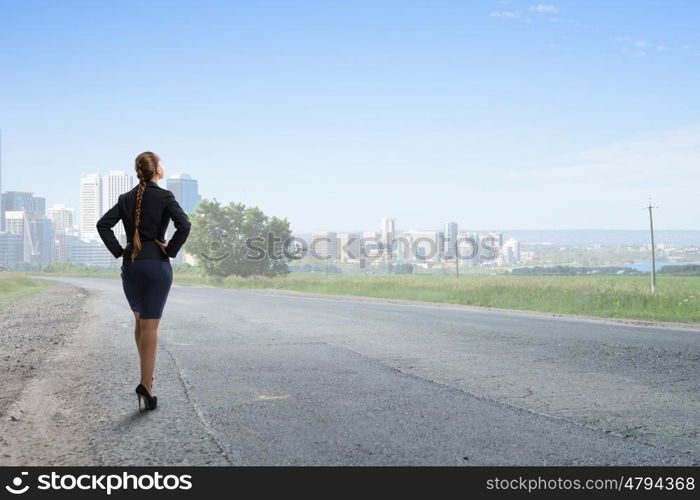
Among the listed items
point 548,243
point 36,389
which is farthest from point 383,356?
point 548,243

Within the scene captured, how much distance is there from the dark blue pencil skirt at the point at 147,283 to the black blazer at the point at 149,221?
71 mm

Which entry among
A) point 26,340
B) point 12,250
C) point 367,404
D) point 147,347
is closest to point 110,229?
point 147,347

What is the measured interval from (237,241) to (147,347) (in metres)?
58.8

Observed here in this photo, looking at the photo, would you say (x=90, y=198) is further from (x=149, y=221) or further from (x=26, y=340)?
(x=149, y=221)

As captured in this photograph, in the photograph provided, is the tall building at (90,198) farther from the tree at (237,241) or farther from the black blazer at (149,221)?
the black blazer at (149,221)

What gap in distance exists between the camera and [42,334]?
13445mm

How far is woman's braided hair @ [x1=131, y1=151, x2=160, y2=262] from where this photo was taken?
17.8ft

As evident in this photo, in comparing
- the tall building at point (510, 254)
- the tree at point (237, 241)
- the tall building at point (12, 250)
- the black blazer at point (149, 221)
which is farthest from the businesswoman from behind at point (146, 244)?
the tall building at point (12, 250)

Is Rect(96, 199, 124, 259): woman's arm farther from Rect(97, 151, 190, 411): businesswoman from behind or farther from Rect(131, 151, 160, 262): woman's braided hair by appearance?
Rect(131, 151, 160, 262): woman's braided hair

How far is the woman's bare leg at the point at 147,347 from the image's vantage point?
220 inches

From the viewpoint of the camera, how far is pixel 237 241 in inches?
2504
